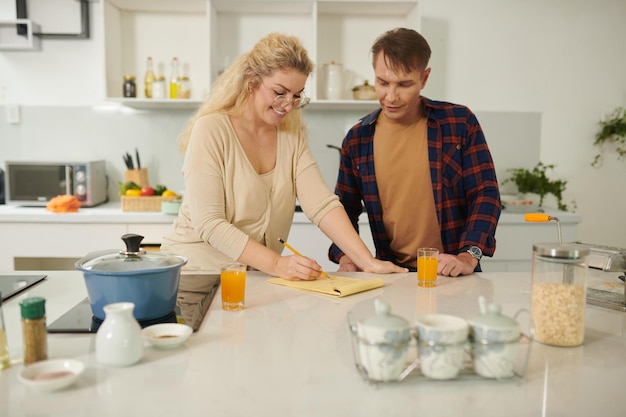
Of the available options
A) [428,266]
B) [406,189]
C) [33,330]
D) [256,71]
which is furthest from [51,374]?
[406,189]

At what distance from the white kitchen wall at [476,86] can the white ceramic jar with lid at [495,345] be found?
3.06 meters

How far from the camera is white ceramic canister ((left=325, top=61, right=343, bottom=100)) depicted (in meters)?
3.84

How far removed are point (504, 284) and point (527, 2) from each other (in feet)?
9.27

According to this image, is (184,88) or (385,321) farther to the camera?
(184,88)

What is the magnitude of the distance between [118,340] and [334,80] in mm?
2928

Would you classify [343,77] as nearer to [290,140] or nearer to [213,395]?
[290,140]

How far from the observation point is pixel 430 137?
2.31 m

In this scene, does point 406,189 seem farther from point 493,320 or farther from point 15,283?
point 15,283

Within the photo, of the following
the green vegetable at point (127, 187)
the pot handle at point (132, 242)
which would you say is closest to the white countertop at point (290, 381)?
the pot handle at point (132, 242)

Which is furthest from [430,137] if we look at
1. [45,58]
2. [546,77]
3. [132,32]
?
[45,58]

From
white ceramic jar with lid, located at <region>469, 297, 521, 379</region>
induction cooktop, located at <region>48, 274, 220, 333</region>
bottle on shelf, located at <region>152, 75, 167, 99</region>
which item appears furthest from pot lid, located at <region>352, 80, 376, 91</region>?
white ceramic jar with lid, located at <region>469, 297, 521, 379</region>

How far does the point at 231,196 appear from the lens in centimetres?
197

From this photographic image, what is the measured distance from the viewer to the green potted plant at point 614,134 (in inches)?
161

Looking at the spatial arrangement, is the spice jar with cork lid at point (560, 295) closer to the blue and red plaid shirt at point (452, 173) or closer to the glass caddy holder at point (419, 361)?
the glass caddy holder at point (419, 361)
